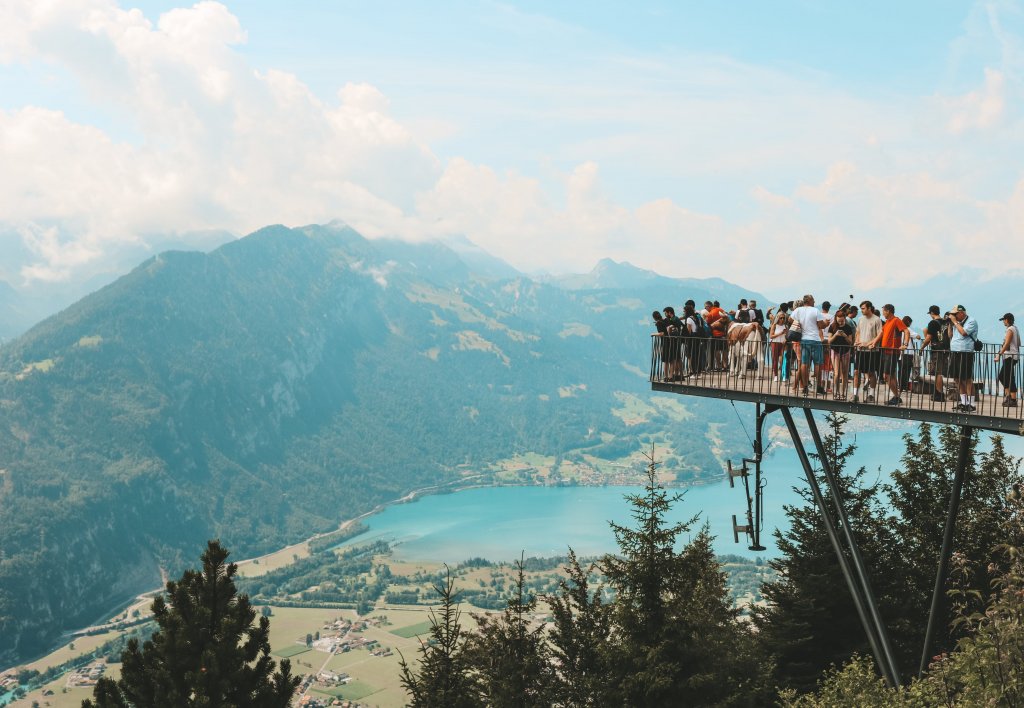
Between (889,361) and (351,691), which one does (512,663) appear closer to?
(889,361)

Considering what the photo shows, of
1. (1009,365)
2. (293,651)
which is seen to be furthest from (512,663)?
(293,651)

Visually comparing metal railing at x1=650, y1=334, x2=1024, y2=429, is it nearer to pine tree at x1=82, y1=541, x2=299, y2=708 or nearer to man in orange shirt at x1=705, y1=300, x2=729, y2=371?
man in orange shirt at x1=705, y1=300, x2=729, y2=371

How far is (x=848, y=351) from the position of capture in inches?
750

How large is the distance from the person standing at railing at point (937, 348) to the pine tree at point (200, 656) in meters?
16.6

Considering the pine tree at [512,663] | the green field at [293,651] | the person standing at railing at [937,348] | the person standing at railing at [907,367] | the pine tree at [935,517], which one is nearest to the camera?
the person standing at railing at [937,348]

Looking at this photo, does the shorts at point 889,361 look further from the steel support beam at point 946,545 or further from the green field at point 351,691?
the green field at point 351,691

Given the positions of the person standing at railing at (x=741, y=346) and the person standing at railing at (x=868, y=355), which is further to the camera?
the person standing at railing at (x=741, y=346)

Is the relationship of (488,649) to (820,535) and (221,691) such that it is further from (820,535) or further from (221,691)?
(820,535)

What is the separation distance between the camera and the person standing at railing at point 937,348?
18.2 meters

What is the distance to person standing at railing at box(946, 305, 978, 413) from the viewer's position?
57.5ft

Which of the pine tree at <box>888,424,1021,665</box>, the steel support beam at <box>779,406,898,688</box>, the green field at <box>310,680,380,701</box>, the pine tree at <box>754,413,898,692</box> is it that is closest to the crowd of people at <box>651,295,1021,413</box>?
the steel support beam at <box>779,406,898,688</box>

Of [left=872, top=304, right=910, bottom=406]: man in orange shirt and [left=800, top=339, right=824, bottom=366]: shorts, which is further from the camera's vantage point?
[left=800, top=339, right=824, bottom=366]: shorts

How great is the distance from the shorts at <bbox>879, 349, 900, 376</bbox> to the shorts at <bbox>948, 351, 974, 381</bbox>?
1.02 meters

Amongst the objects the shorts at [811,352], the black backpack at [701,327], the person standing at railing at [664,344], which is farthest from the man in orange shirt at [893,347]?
the person standing at railing at [664,344]
